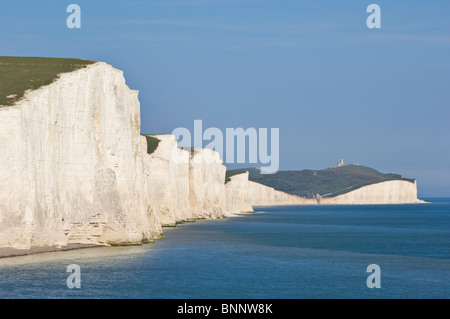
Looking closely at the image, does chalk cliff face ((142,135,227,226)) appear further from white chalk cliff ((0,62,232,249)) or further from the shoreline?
the shoreline

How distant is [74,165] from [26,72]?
7639 mm

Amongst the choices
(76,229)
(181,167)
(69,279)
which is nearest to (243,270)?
(69,279)

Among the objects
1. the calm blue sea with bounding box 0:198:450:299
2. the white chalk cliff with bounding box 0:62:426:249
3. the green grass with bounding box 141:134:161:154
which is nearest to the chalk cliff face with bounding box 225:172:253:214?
the green grass with bounding box 141:134:161:154

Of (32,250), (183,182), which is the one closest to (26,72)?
(32,250)

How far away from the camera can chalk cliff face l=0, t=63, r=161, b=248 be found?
136 ft

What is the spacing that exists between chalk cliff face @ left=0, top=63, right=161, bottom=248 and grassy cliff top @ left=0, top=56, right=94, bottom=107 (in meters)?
0.80

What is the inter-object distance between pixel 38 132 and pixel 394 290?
23.9 metres

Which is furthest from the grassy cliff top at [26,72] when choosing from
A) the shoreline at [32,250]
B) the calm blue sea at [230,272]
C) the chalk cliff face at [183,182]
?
the chalk cliff face at [183,182]

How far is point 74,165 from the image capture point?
4884cm

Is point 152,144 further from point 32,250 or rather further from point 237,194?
point 237,194

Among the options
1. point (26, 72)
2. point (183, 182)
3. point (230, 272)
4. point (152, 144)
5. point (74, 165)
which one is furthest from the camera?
point (183, 182)

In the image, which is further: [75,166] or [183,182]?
[183,182]

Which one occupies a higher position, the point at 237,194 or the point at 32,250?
the point at 237,194

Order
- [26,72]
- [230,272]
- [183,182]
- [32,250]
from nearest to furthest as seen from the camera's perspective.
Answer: [230,272] < [32,250] < [26,72] < [183,182]
